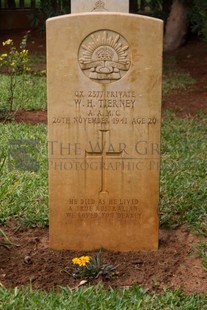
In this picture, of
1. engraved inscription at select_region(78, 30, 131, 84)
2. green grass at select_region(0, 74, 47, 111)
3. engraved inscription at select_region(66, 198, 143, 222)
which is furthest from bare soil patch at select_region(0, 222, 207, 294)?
green grass at select_region(0, 74, 47, 111)

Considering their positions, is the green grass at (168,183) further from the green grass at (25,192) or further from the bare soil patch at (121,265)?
the bare soil patch at (121,265)

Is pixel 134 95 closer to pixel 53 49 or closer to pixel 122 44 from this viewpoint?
pixel 122 44

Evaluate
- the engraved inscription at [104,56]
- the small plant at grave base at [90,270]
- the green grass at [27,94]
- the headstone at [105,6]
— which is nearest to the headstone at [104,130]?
the engraved inscription at [104,56]

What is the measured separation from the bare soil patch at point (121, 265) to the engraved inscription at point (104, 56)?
44.9 inches

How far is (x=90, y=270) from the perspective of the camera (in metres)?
3.96

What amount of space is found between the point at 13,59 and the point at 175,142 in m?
2.40

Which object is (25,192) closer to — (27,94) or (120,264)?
(120,264)

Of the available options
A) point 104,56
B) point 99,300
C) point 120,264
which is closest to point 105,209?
point 120,264

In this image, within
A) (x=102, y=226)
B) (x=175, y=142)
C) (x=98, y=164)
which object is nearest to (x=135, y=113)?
(x=98, y=164)

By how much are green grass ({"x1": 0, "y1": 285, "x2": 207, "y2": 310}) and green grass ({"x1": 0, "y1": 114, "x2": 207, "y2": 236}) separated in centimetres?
92

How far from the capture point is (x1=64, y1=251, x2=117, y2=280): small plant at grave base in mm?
3947

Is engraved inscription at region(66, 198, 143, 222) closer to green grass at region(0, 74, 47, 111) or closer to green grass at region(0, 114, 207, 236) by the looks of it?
green grass at region(0, 114, 207, 236)

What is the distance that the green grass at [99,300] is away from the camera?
3.54m

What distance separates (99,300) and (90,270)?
36cm
